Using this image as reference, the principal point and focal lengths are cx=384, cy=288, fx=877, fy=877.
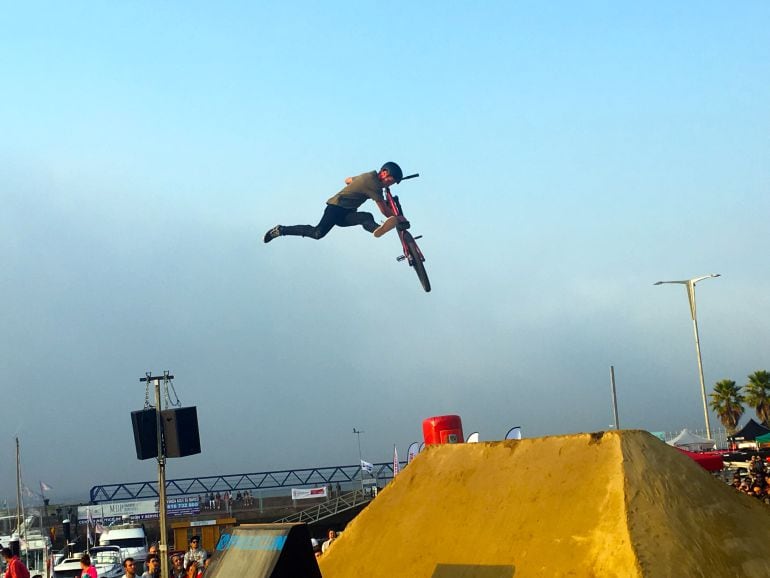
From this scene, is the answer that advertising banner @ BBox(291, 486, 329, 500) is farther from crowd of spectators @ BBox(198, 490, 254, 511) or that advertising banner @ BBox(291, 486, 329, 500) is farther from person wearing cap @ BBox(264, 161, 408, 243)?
person wearing cap @ BBox(264, 161, 408, 243)

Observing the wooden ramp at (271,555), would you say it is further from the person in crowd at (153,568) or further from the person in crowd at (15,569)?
the person in crowd at (15,569)

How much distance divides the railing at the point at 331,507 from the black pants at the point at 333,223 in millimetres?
16855

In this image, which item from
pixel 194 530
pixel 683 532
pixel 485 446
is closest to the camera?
pixel 683 532

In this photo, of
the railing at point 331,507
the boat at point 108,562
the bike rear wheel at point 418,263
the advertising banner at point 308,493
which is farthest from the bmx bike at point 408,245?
the advertising banner at point 308,493

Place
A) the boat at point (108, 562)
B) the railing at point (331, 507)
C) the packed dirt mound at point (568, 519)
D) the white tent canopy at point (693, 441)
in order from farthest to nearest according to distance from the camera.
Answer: the railing at point (331, 507), the white tent canopy at point (693, 441), the boat at point (108, 562), the packed dirt mound at point (568, 519)

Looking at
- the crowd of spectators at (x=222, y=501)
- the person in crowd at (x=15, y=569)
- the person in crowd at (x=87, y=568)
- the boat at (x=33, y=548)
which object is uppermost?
the person in crowd at (x=15, y=569)

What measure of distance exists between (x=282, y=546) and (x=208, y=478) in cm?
4833

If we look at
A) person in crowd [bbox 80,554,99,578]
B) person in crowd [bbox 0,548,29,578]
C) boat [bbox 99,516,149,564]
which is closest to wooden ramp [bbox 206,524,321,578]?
person in crowd [bbox 80,554,99,578]

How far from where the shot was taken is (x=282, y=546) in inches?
229

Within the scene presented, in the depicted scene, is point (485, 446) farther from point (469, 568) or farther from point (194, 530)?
point (194, 530)

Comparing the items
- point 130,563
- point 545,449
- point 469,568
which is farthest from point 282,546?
point 130,563

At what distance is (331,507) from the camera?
43.8 meters

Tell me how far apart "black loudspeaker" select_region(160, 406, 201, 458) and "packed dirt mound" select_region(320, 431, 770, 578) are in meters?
3.93

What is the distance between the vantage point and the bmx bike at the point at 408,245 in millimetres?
26103
